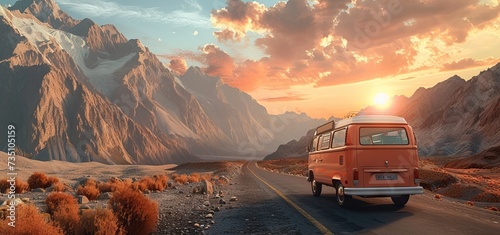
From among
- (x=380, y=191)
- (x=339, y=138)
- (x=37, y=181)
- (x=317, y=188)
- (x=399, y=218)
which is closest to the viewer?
(x=399, y=218)

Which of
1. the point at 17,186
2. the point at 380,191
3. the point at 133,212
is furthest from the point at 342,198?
the point at 17,186

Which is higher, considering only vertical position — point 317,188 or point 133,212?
point 133,212

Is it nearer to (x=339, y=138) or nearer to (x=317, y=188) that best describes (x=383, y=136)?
(x=339, y=138)

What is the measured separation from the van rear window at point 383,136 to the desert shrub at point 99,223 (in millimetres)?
7492

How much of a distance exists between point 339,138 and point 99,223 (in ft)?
26.5

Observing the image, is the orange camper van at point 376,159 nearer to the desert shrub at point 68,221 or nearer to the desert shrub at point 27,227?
the desert shrub at point 68,221

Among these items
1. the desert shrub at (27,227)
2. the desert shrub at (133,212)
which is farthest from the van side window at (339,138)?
the desert shrub at (27,227)

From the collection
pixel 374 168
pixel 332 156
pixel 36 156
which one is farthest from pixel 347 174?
pixel 36 156

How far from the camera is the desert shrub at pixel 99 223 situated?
7016 mm

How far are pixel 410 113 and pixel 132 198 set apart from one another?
436 feet

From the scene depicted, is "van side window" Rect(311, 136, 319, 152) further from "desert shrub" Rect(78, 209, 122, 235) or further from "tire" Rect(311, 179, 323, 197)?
"desert shrub" Rect(78, 209, 122, 235)

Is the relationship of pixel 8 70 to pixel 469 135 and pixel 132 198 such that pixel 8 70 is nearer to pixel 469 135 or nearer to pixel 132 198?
pixel 469 135

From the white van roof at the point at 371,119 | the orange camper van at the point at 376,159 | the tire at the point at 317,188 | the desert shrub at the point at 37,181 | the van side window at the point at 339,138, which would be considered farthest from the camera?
the desert shrub at the point at 37,181

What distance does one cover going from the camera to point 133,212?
8234 mm
